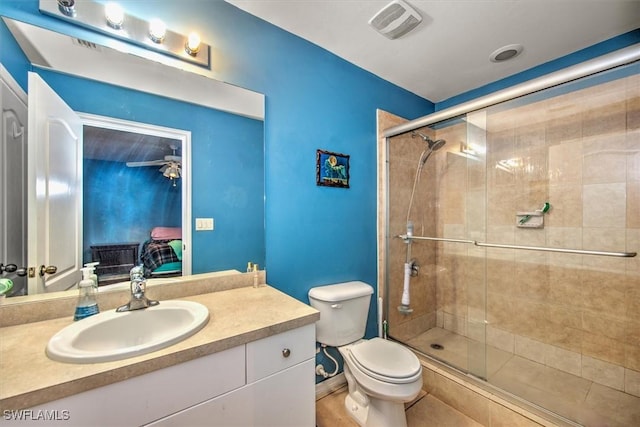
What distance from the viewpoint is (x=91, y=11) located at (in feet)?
3.63

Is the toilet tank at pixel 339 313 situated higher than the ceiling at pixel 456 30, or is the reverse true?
the ceiling at pixel 456 30

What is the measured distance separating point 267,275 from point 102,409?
911mm

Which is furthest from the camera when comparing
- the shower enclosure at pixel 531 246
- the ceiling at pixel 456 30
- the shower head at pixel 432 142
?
the shower head at pixel 432 142

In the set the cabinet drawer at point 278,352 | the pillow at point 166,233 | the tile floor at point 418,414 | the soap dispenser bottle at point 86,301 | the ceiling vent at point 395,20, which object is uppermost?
the ceiling vent at point 395,20

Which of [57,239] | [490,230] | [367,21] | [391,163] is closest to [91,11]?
[57,239]

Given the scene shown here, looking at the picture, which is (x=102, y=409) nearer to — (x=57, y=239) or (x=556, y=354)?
(x=57, y=239)

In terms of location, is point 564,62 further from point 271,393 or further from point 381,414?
point 271,393

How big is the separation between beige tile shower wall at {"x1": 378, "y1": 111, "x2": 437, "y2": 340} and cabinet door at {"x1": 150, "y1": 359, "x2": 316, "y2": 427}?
1216 millimetres

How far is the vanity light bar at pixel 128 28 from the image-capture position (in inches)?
42.0

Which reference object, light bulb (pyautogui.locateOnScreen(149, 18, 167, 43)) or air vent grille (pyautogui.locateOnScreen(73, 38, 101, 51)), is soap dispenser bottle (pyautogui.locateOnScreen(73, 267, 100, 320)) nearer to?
air vent grille (pyautogui.locateOnScreen(73, 38, 101, 51))

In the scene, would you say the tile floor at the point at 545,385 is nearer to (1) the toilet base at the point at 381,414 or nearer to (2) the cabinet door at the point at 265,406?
(1) the toilet base at the point at 381,414

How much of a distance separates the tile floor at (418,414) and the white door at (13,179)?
1628 millimetres

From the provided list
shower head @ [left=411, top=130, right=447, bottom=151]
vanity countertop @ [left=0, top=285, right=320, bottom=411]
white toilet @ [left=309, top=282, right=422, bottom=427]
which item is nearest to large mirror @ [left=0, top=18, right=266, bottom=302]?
vanity countertop @ [left=0, top=285, right=320, bottom=411]

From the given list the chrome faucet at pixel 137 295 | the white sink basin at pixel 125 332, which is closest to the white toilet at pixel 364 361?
the white sink basin at pixel 125 332
